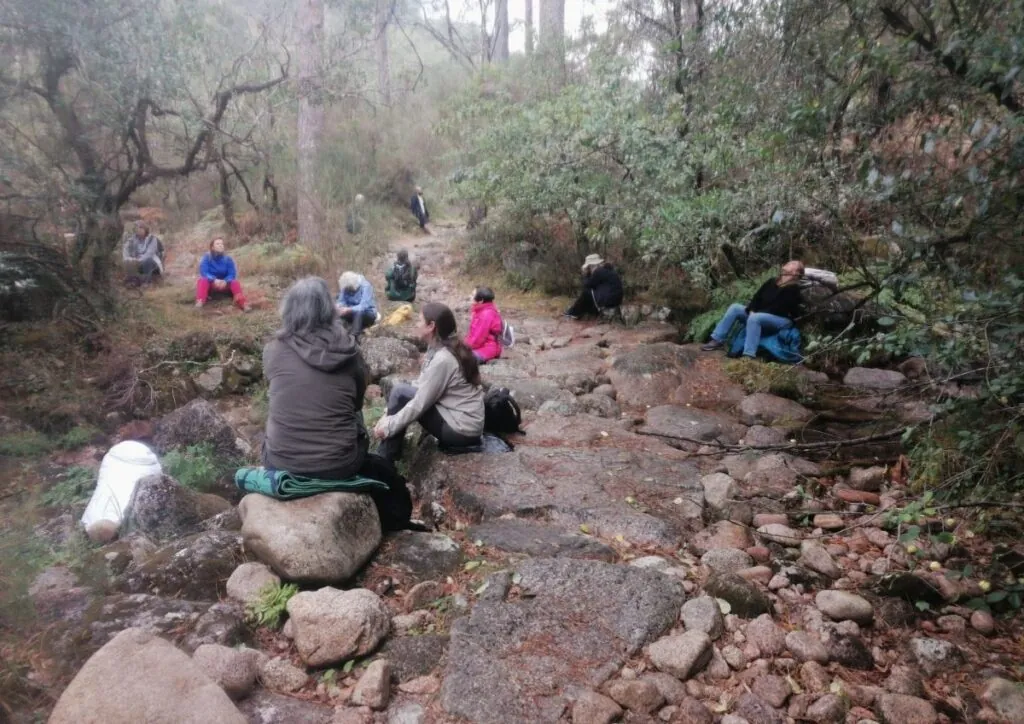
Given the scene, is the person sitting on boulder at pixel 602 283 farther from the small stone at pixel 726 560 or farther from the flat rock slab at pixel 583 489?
the small stone at pixel 726 560

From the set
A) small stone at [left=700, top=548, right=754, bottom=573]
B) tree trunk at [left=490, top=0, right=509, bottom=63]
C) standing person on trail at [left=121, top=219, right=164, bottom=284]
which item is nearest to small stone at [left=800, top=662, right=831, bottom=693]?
small stone at [left=700, top=548, right=754, bottom=573]

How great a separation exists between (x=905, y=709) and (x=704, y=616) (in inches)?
29.7

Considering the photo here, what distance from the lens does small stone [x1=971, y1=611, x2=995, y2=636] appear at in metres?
2.76

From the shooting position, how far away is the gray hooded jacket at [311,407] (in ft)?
11.4

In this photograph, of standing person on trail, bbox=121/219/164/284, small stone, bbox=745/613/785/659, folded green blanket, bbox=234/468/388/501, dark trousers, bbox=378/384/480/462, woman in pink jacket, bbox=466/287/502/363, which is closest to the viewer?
small stone, bbox=745/613/785/659

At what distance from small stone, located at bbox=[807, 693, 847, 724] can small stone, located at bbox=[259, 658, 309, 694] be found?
Result: 1910mm

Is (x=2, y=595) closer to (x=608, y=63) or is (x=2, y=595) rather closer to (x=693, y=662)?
(x=693, y=662)

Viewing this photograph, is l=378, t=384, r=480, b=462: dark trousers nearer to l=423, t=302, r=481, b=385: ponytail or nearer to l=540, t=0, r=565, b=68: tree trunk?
l=423, t=302, r=481, b=385: ponytail

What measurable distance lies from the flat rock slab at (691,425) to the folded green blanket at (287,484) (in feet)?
9.06

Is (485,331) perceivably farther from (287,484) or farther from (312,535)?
(312,535)

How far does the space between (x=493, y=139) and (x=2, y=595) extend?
30.5ft

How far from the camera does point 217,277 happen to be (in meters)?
9.62

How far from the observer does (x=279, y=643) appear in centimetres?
287

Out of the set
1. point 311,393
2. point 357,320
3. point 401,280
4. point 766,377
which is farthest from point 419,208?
point 311,393
